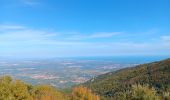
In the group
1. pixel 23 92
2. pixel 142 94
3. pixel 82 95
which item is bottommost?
pixel 82 95

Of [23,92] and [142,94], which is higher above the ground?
[23,92]

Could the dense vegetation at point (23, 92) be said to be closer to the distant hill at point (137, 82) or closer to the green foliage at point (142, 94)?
the green foliage at point (142, 94)

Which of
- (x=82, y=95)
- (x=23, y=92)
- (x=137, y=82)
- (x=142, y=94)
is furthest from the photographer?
(x=137, y=82)

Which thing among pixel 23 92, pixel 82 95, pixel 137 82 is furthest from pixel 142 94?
pixel 137 82

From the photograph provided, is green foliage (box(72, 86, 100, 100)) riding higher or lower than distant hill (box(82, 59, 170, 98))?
higher

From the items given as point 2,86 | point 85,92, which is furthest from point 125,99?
point 2,86

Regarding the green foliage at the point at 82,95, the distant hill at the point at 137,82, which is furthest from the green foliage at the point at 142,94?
the distant hill at the point at 137,82

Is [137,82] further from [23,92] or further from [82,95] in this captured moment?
[23,92]

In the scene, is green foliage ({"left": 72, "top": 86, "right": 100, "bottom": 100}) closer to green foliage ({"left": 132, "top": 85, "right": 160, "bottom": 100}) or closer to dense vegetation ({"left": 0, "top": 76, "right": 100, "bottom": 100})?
dense vegetation ({"left": 0, "top": 76, "right": 100, "bottom": 100})

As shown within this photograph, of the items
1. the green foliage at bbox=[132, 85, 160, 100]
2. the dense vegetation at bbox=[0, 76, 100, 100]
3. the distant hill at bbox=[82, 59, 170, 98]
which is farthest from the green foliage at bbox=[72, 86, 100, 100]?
the distant hill at bbox=[82, 59, 170, 98]

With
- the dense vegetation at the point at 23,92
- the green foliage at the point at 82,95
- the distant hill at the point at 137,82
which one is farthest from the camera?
the distant hill at the point at 137,82

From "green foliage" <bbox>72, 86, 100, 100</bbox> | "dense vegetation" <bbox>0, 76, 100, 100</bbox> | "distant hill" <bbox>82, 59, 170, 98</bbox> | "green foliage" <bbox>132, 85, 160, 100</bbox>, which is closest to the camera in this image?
"green foliage" <bbox>132, 85, 160, 100</bbox>

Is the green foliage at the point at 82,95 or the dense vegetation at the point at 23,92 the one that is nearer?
the dense vegetation at the point at 23,92
